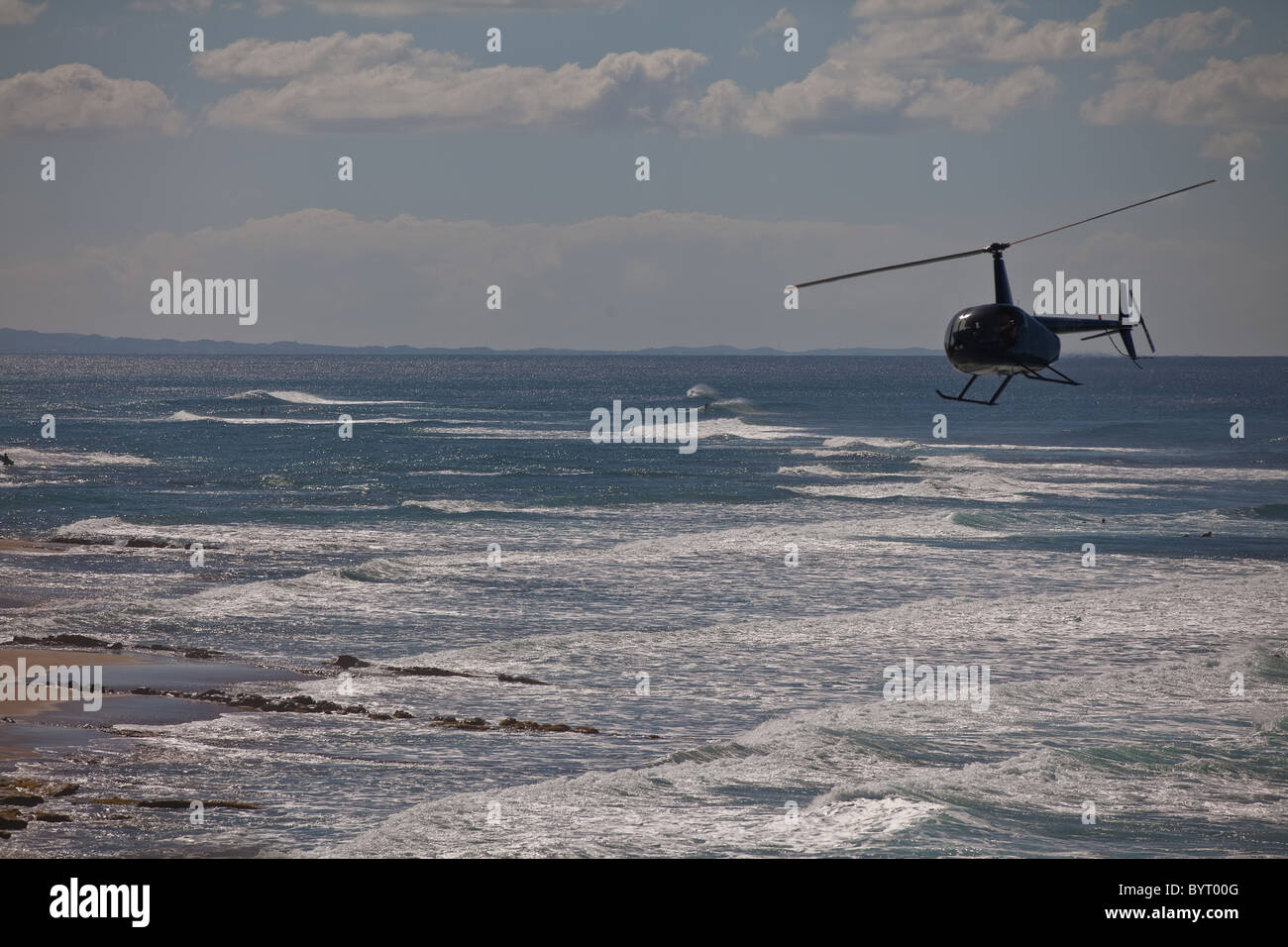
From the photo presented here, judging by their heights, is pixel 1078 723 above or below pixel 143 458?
below

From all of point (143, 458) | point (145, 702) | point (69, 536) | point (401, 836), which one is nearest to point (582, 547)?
point (69, 536)

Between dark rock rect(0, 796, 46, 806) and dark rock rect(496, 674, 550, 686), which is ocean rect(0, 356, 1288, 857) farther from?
dark rock rect(0, 796, 46, 806)

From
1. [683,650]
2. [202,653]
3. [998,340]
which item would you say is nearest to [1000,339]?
[998,340]

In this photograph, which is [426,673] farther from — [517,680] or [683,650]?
[683,650]

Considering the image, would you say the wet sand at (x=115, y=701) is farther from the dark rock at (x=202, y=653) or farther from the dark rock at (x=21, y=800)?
the dark rock at (x=21, y=800)

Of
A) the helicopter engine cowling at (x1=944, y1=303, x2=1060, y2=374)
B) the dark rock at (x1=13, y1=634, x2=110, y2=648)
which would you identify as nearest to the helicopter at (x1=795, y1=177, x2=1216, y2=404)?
the helicopter engine cowling at (x1=944, y1=303, x2=1060, y2=374)

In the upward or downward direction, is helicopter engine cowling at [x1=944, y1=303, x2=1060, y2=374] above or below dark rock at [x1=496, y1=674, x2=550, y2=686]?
above

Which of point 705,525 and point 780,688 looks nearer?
point 780,688

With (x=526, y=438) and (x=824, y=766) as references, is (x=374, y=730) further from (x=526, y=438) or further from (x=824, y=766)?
(x=526, y=438)
